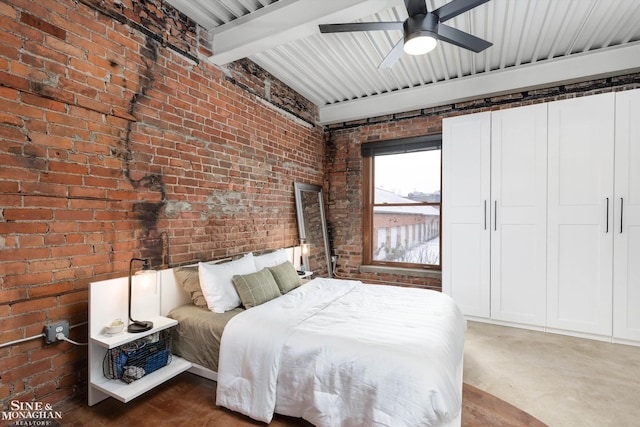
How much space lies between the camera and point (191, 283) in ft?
8.59

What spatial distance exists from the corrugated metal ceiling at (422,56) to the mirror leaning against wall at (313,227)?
147 centimetres

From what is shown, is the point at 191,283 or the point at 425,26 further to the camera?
the point at 191,283

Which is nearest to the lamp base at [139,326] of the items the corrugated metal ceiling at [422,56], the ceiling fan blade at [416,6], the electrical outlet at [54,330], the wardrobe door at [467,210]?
the electrical outlet at [54,330]

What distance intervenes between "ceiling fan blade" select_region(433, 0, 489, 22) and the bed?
7.00 feet

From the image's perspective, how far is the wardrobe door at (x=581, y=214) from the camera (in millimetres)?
3234

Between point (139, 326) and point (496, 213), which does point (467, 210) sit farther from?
point (139, 326)

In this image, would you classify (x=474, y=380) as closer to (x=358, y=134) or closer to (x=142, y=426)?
(x=142, y=426)

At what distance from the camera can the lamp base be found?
215 centimetres

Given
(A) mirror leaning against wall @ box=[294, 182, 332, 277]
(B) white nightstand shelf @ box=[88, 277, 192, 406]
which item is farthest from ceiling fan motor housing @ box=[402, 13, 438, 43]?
(B) white nightstand shelf @ box=[88, 277, 192, 406]

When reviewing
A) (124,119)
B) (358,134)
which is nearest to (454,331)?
(124,119)

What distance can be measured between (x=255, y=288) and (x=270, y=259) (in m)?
0.71

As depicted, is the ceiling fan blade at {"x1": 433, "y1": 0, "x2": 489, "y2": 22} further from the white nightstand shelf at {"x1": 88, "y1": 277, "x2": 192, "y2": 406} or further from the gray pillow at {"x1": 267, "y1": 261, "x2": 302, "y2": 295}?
the white nightstand shelf at {"x1": 88, "y1": 277, "x2": 192, "y2": 406}

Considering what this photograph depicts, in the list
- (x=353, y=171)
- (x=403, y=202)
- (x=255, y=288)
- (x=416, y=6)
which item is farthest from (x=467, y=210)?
(x=255, y=288)

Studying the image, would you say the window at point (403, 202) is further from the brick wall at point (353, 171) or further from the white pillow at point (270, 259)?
the white pillow at point (270, 259)
